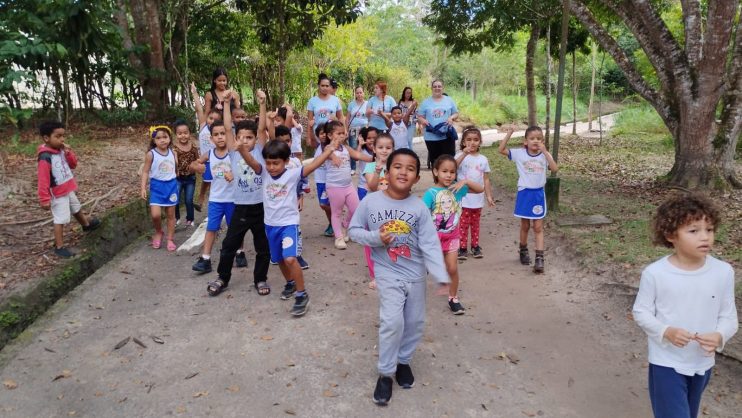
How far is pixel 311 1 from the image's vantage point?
36.5 feet

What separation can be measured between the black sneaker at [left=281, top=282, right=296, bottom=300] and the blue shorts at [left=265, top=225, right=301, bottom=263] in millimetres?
365

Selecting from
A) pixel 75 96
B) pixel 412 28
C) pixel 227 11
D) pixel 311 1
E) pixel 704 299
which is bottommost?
pixel 704 299

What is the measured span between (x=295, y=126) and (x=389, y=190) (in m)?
4.40

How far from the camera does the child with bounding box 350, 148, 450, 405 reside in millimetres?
3412

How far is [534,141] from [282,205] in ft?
8.82

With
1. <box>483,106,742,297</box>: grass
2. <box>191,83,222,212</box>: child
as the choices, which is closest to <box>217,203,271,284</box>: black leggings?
<box>191,83,222,212</box>: child

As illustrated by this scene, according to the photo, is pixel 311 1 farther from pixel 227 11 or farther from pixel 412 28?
pixel 412 28

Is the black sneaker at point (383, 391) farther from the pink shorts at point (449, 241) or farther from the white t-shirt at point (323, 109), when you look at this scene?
the white t-shirt at point (323, 109)

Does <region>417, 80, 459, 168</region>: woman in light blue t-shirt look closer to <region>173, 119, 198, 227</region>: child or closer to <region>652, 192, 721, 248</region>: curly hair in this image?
<region>173, 119, 198, 227</region>: child

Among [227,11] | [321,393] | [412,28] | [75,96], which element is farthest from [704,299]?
[412,28]

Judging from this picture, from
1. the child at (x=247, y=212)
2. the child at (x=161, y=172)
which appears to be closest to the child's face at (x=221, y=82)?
the child at (x=161, y=172)

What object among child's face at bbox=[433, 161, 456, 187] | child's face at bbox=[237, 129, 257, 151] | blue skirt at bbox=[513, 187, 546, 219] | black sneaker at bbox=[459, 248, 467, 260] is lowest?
black sneaker at bbox=[459, 248, 467, 260]

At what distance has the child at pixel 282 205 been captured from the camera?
462cm

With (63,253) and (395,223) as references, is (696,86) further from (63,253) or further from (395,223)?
(63,253)
